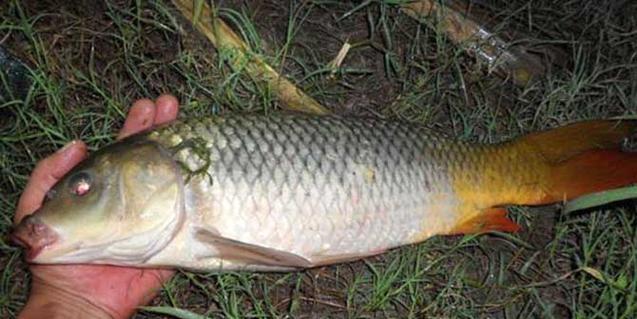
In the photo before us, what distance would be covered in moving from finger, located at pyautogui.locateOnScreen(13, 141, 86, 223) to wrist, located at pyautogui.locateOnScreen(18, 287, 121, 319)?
33 cm

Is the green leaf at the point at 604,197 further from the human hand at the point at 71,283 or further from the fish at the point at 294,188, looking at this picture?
the human hand at the point at 71,283

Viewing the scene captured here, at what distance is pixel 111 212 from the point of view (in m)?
2.46

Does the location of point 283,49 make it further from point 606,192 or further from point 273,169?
point 606,192

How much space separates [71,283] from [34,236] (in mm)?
466

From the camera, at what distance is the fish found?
8.15ft

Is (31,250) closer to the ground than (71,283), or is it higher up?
higher up

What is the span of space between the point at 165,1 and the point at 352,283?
61.3 inches

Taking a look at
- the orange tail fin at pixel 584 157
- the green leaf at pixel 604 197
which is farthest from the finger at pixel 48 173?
the green leaf at pixel 604 197

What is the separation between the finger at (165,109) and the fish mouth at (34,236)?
2.54 feet

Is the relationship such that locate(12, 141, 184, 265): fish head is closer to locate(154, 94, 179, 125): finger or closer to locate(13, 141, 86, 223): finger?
locate(13, 141, 86, 223): finger

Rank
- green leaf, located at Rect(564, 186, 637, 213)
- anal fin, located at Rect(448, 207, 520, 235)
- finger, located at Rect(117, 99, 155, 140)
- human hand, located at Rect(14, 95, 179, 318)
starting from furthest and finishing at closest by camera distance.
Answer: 1. finger, located at Rect(117, 99, 155, 140)
2. anal fin, located at Rect(448, 207, 520, 235)
3. human hand, located at Rect(14, 95, 179, 318)
4. green leaf, located at Rect(564, 186, 637, 213)

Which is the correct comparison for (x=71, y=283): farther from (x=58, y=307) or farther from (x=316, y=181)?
(x=316, y=181)

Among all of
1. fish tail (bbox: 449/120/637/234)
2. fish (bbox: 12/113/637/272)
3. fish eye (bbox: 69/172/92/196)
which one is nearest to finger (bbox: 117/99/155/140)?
fish (bbox: 12/113/637/272)

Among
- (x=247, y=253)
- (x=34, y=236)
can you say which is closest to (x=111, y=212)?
(x=34, y=236)
